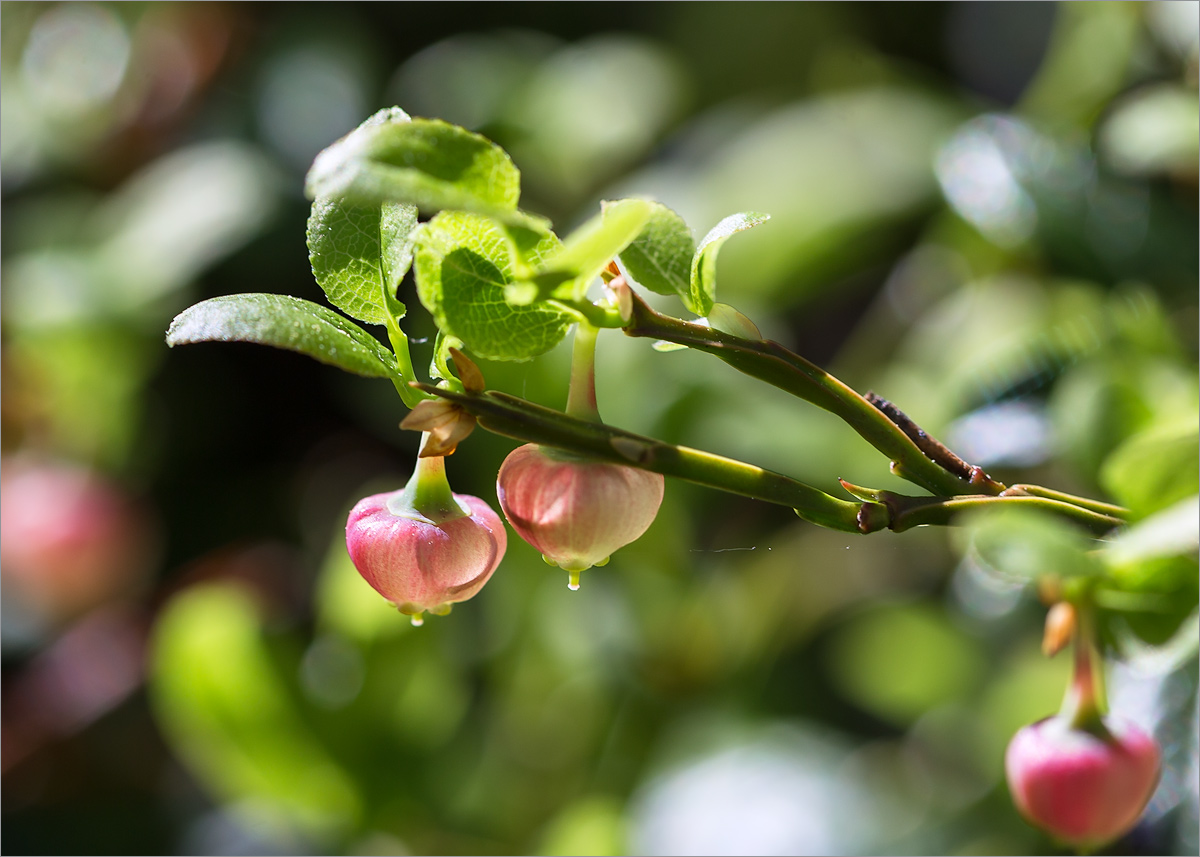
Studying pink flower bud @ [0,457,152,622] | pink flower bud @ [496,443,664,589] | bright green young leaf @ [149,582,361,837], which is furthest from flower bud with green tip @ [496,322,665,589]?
pink flower bud @ [0,457,152,622]

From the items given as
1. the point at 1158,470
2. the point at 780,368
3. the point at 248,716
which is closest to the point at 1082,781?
the point at 1158,470

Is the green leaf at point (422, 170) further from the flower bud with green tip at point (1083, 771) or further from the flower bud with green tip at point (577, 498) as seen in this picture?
the flower bud with green tip at point (1083, 771)

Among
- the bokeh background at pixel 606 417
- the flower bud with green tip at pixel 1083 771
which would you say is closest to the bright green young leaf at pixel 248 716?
the bokeh background at pixel 606 417

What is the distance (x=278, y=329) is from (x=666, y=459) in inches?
5.0

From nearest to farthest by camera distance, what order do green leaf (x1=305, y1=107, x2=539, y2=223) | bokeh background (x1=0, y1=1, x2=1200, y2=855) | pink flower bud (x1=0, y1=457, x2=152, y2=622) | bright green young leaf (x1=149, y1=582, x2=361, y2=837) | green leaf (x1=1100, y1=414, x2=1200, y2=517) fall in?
green leaf (x1=305, y1=107, x2=539, y2=223), green leaf (x1=1100, y1=414, x2=1200, y2=517), bokeh background (x1=0, y1=1, x2=1200, y2=855), bright green young leaf (x1=149, y1=582, x2=361, y2=837), pink flower bud (x1=0, y1=457, x2=152, y2=622)

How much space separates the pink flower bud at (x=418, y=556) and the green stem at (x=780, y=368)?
10cm

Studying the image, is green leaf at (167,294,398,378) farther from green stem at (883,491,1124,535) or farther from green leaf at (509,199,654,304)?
green stem at (883,491,1124,535)

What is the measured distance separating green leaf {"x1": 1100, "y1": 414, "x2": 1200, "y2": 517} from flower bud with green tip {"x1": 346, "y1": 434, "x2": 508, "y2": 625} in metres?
0.32

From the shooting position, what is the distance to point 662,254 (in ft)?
1.26

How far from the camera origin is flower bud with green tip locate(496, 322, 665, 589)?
37 centimetres

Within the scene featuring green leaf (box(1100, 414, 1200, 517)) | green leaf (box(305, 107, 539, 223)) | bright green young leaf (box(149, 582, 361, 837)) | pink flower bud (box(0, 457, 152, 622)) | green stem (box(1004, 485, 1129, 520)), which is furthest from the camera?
pink flower bud (box(0, 457, 152, 622))

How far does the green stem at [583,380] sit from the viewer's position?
392 millimetres

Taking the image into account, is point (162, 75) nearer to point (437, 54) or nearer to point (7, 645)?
point (437, 54)

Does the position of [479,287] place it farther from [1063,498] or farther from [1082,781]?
[1082,781]
